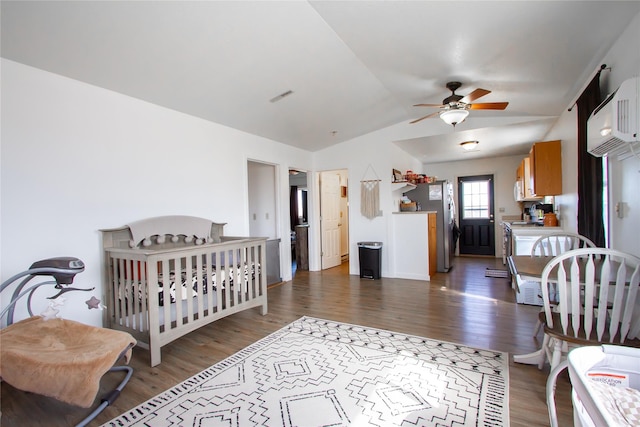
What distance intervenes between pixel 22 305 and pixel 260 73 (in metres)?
2.78

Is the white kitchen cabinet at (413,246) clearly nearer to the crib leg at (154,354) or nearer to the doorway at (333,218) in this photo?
the doorway at (333,218)

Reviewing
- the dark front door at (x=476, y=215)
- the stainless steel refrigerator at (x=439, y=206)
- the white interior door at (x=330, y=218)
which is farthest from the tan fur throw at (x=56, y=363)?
the dark front door at (x=476, y=215)

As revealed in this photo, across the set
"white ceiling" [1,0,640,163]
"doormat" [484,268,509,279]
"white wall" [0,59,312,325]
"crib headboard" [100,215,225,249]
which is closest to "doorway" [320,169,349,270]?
"white ceiling" [1,0,640,163]

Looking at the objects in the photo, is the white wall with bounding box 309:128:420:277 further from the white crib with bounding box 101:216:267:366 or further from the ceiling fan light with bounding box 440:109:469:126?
the white crib with bounding box 101:216:267:366

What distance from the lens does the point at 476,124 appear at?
463cm

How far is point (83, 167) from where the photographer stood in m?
2.67

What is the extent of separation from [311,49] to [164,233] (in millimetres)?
2374

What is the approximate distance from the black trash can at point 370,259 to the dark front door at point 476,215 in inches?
135

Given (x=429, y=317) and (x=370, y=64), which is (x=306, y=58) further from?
(x=429, y=317)

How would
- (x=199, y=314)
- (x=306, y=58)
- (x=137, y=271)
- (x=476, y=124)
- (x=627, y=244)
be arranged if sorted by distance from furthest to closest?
(x=476, y=124), (x=306, y=58), (x=199, y=314), (x=137, y=271), (x=627, y=244)

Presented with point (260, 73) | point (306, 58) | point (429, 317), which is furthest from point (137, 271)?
point (429, 317)

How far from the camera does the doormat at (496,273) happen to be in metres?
5.23

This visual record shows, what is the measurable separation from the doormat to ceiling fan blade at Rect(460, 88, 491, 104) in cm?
325

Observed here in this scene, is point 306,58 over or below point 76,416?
over
